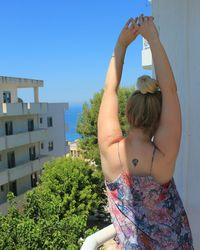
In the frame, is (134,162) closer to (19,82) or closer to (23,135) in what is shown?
(23,135)

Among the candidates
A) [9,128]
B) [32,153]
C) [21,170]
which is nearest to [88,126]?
[9,128]

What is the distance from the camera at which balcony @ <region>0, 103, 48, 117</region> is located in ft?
43.2

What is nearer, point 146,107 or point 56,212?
point 146,107

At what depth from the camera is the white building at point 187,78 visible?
124cm

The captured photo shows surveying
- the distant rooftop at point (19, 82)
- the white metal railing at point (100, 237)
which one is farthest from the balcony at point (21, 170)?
the white metal railing at point (100, 237)

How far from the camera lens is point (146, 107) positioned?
0.86m

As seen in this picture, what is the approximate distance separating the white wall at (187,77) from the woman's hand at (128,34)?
1.18 ft

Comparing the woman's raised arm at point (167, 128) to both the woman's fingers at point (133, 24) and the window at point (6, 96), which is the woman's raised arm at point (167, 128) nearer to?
the woman's fingers at point (133, 24)

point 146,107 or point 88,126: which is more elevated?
point 146,107

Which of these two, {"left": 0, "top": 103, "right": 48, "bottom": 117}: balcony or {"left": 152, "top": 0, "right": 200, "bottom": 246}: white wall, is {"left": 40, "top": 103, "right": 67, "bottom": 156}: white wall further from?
{"left": 152, "top": 0, "right": 200, "bottom": 246}: white wall

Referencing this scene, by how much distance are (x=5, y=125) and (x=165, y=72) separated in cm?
1340

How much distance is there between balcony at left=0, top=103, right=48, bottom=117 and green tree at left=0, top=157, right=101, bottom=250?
2.78 metres

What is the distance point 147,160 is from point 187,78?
52cm

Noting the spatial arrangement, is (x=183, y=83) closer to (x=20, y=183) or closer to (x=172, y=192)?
(x=172, y=192)
